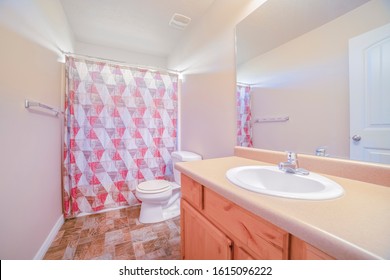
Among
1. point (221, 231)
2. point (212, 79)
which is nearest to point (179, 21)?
point (212, 79)

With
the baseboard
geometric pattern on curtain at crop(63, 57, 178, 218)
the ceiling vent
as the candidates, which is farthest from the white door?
the baseboard

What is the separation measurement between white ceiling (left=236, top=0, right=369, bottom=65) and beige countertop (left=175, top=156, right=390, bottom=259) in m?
0.81

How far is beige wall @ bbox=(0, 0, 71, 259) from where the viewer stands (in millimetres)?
882

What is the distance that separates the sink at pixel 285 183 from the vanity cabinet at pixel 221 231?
0.37ft

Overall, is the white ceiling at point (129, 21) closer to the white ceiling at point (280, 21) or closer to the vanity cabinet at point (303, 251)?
the white ceiling at point (280, 21)

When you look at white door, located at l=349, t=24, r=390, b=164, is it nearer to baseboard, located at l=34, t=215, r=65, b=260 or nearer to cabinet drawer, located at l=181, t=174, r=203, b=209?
cabinet drawer, located at l=181, t=174, r=203, b=209

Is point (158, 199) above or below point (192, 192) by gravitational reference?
below

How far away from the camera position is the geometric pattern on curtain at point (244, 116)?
4.18 feet

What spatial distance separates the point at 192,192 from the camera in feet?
3.01

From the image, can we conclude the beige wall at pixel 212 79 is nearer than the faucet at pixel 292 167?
No

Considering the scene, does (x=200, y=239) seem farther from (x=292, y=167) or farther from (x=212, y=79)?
(x=212, y=79)

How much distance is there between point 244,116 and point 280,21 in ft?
2.11

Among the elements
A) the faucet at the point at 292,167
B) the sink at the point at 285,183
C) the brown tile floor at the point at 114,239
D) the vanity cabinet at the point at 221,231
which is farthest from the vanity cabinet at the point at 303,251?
the brown tile floor at the point at 114,239

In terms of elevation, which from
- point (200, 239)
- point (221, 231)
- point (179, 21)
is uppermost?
point (179, 21)
